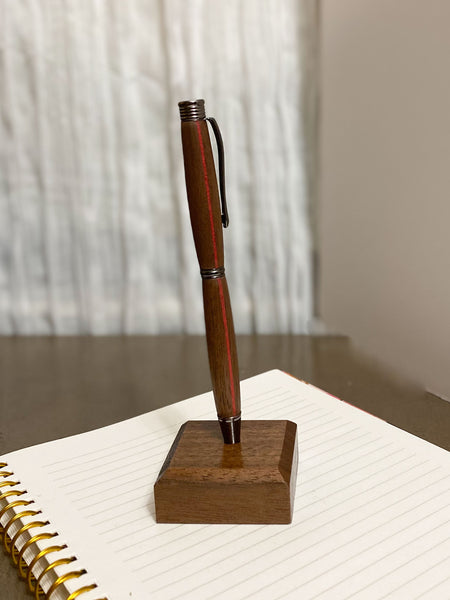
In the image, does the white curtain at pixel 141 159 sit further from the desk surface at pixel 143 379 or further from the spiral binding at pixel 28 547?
the spiral binding at pixel 28 547

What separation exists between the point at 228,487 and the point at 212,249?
0.49 feet

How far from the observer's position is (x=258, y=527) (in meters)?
0.46

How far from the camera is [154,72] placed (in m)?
0.89

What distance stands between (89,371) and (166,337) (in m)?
0.15

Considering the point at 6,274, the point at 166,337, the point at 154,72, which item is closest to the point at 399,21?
the point at 154,72

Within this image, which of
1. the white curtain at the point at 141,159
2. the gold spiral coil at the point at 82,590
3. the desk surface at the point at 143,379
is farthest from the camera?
the white curtain at the point at 141,159

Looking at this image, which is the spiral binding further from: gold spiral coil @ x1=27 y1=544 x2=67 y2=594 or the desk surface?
the desk surface

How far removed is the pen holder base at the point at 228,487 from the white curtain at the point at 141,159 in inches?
18.6

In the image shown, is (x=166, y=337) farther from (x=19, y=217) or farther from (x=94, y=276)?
(x=19, y=217)

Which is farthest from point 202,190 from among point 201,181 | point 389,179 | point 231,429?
point 389,179

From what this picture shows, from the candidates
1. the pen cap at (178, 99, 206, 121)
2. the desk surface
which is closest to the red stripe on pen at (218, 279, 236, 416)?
the pen cap at (178, 99, 206, 121)

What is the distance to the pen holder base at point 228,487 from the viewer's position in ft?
1.50

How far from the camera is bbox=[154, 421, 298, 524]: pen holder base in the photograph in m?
0.46

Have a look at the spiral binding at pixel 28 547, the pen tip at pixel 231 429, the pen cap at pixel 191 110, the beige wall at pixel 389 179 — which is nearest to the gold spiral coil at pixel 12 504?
the spiral binding at pixel 28 547
